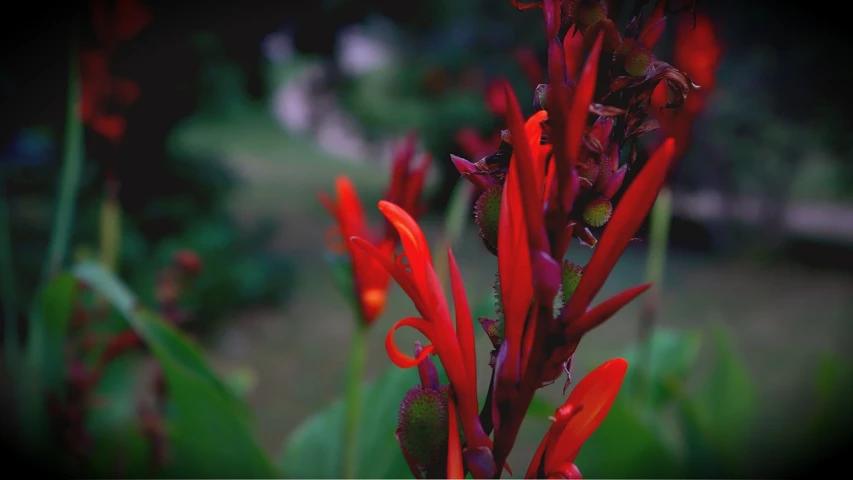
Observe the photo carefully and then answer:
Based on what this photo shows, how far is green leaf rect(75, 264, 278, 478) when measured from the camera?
497mm

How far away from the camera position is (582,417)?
0.70ft

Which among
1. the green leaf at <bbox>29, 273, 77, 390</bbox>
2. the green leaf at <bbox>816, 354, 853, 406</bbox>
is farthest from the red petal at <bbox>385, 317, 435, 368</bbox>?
the green leaf at <bbox>816, 354, 853, 406</bbox>

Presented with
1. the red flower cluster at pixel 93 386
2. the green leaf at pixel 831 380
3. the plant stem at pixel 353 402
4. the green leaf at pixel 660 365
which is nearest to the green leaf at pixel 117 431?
the red flower cluster at pixel 93 386

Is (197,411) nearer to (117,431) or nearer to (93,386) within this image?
(93,386)

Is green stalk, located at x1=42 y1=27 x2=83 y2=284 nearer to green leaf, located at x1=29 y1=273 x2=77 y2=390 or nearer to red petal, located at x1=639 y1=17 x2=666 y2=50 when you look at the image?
green leaf, located at x1=29 y1=273 x2=77 y2=390

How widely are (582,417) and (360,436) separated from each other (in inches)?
19.0

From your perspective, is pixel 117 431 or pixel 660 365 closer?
pixel 117 431

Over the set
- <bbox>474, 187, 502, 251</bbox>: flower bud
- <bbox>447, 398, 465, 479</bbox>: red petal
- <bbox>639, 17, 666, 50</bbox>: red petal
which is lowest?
<bbox>447, 398, 465, 479</bbox>: red petal

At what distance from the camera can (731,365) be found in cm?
101

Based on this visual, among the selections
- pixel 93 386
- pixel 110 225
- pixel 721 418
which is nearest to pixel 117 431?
pixel 93 386

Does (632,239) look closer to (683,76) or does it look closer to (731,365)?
(683,76)

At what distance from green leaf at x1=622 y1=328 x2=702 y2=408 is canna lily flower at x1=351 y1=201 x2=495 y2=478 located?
841 millimetres

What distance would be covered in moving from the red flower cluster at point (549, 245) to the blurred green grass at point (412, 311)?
1140 mm

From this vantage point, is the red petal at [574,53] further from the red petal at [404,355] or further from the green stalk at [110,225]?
the green stalk at [110,225]
